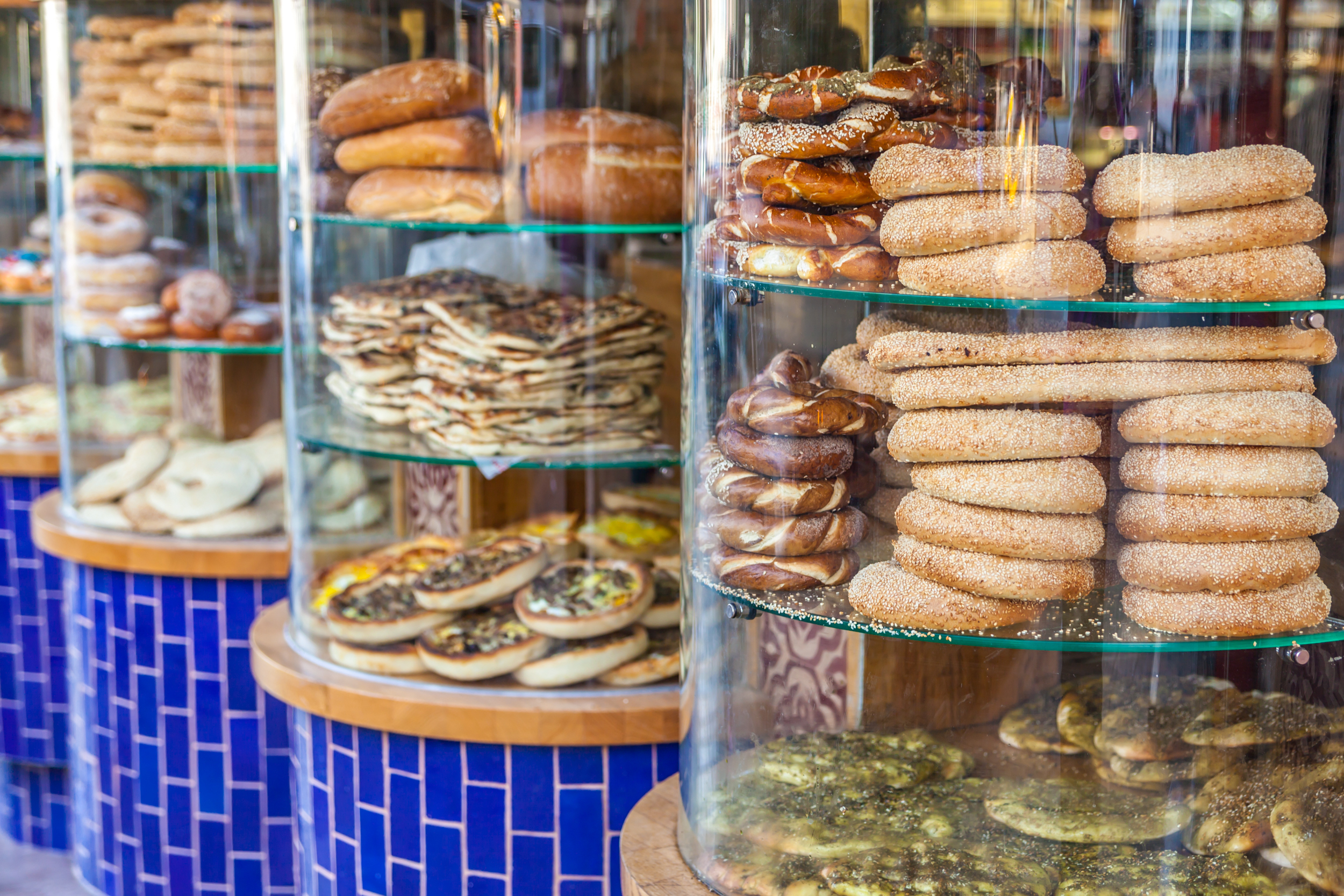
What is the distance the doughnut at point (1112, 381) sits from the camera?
1366 mm

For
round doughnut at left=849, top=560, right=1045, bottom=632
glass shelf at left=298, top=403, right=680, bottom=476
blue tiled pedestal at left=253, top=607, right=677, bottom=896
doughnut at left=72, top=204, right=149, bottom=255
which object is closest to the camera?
round doughnut at left=849, top=560, right=1045, bottom=632

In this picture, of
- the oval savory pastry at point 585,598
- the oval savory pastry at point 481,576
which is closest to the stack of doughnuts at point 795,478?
the oval savory pastry at point 585,598

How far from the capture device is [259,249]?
3385 mm

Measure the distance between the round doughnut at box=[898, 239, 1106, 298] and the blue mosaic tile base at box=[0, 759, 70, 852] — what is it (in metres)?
3.51

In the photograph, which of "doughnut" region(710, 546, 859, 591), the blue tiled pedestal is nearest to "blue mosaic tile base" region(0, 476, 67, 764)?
the blue tiled pedestal

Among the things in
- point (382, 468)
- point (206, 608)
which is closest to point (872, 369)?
point (382, 468)

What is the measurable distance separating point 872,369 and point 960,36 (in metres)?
0.38

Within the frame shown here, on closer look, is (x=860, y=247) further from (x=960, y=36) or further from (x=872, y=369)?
(x=960, y=36)

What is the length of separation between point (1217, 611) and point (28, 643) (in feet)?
11.8

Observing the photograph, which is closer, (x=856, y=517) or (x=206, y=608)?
(x=856, y=517)

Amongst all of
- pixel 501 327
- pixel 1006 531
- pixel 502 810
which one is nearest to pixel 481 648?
pixel 502 810

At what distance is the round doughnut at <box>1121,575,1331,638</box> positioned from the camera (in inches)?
55.1

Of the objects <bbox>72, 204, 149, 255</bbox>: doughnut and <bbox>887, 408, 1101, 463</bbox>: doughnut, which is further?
<bbox>72, 204, 149, 255</bbox>: doughnut

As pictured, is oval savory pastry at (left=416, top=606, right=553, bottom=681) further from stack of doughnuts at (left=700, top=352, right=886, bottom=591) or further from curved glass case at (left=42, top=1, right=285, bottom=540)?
A: curved glass case at (left=42, top=1, right=285, bottom=540)
